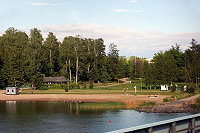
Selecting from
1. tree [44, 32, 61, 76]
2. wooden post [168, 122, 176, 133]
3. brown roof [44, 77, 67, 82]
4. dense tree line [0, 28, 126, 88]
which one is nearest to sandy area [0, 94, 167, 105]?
dense tree line [0, 28, 126, 88]

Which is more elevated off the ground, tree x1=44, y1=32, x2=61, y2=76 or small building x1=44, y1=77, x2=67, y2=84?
tree x1=44, y1=32, x2=61, y2=76

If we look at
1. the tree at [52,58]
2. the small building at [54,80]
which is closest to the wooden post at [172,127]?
the small building at [54,80]

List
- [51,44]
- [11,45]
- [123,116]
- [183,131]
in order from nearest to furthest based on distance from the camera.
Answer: [183,131] < [123,116] < [11,45] < [51,44]

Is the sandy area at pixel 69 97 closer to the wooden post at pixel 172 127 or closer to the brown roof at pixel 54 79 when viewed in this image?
the brown roof at pixel 54 79

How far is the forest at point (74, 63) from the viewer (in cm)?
9719

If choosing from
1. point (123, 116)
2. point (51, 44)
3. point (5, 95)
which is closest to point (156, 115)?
point (123, 116)

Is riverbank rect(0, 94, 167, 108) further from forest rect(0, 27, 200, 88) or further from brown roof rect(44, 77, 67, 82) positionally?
brown roof rect(44, 77, 67, 82)

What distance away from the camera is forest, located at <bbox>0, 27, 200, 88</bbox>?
97.2 meters

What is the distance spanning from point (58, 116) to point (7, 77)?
57020 mm

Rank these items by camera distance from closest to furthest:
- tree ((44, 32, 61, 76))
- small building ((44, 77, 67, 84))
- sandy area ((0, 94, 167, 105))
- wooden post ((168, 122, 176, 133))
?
wooden post ((168, 122, 176, 133)), sandy area ((0, 94, 167, 105)), small building ((44, 77, 67, 84)), tree ((44, 32, 61, 76))

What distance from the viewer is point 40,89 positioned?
99.6 m

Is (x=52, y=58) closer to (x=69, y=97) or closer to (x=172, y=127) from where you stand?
(x=69, y=97)

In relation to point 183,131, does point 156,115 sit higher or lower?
lower

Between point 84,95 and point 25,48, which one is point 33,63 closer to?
point 25,48
